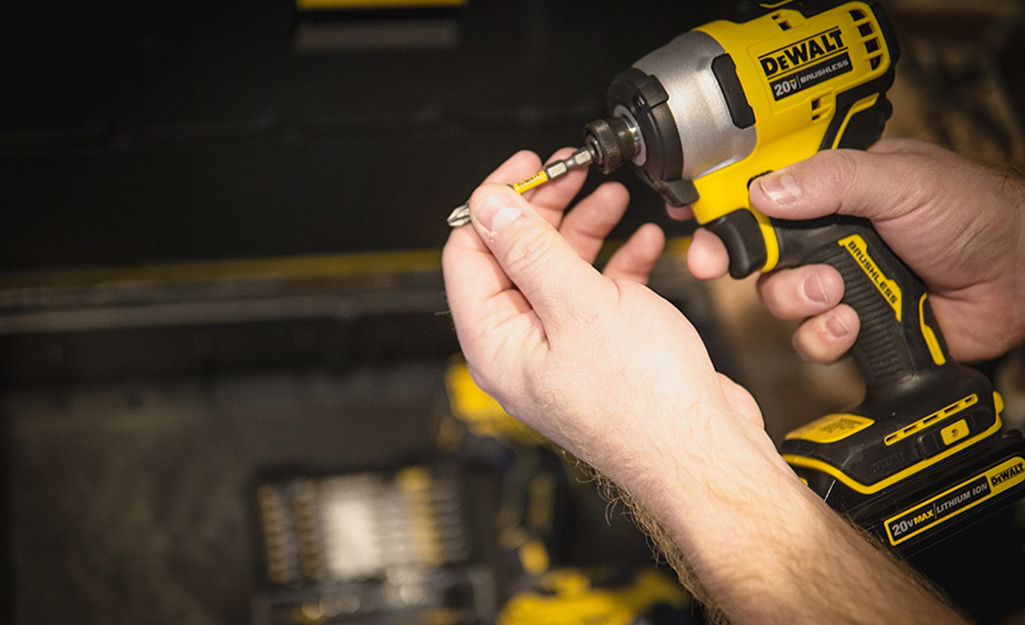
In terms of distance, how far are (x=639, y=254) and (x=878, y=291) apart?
0.86 ft

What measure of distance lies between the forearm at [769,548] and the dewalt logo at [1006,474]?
0.18m

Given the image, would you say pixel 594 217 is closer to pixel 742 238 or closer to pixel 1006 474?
pixel 742 238

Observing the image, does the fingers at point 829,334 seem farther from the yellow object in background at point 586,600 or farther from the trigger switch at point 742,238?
the yellow object in background at point 586,600

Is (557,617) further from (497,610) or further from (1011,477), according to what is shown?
(1011,477)

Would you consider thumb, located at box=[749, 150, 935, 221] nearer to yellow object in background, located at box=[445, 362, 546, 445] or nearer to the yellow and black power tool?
the yellow and black power tool

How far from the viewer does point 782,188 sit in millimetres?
755

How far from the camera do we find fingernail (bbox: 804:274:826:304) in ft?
2.76

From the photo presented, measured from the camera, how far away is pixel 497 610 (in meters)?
1.14

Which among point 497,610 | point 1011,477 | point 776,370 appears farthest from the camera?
point 776,370

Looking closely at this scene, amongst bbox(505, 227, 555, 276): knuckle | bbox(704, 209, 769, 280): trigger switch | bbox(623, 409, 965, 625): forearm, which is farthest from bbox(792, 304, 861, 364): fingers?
bbox(505, 227, 555, 276): knuckle

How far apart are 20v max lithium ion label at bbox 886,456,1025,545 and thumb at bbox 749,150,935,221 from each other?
28 cm

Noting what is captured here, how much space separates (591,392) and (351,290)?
0.59m

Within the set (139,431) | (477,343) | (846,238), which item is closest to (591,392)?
(477,343)

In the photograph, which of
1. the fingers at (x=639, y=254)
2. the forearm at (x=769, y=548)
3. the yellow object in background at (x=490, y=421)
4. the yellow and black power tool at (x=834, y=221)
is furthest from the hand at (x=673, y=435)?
the yellow object in background at (x=490, y=421)
